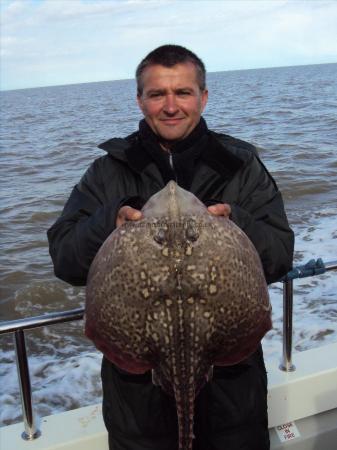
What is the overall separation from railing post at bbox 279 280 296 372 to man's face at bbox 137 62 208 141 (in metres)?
1.17

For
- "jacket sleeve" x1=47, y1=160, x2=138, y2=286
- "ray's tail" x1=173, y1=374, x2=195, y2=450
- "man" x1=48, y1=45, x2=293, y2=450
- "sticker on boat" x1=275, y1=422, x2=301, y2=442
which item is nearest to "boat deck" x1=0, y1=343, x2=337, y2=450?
"sticker on boat" x1=275, y1=422, x2=301, y2=442

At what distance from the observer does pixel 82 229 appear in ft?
7.04

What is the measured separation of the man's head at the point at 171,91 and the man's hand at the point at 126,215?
2.24 feet

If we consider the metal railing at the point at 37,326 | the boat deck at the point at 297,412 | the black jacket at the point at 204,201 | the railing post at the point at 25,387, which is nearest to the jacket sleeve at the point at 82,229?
the black jacket at the point at 204,201

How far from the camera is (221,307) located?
1804mm

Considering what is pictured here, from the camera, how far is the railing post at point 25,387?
8.77 ft

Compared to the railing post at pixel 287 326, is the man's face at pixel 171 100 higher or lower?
higher

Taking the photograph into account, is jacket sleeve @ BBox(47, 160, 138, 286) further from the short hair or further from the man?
the short hair

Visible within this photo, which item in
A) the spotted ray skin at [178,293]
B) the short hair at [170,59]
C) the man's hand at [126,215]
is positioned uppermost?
the short hair at [170,59]

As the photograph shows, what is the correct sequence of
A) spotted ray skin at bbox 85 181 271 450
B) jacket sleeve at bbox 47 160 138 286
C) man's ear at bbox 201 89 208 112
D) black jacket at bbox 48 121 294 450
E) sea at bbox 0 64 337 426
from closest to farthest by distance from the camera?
spotted ray skin at bbox 85 181 271 450
jacket sleeve at bbox 47 160 138 286
black jacket at bbox 48 121 294 450
man's ear at bbox 201 89 208 112
sea at bbox 0 64 337 426

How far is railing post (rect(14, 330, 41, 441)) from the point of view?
8.77ft

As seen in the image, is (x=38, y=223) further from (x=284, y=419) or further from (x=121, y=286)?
(x=121, y=286)

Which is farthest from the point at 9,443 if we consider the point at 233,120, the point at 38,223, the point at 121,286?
the point at 233,120

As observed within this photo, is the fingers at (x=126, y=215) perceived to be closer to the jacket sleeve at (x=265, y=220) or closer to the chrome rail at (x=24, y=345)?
the jacket sleeve at (x=265, y=220)
